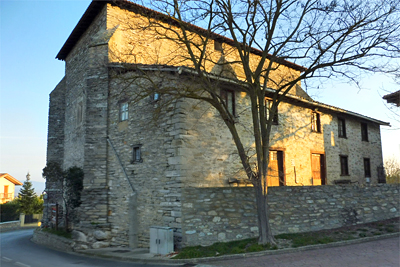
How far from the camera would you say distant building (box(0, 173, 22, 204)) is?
144 ft

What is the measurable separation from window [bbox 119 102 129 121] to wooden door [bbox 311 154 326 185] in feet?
32.3

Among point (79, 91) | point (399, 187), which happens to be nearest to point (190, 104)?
point (79, 91)

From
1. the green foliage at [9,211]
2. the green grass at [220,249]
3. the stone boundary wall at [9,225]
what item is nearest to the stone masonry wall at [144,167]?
the green grass at [220,249]

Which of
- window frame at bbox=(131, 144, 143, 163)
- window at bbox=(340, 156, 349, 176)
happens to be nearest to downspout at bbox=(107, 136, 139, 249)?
window frame at bbox=(131, 144, 143, 163)

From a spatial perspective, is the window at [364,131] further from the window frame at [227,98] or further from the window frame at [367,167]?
the window frame at [227,98]

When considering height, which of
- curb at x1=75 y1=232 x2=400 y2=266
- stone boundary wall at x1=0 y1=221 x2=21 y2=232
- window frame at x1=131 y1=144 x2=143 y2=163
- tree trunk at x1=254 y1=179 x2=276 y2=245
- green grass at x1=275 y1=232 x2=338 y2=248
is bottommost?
stone boundary wall at x1=0 y1=221 x2=21 y2=232

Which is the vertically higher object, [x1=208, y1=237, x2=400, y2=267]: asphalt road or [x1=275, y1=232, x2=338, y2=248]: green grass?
[x1=275, y1=232, x2=338, y2=248]: green grass

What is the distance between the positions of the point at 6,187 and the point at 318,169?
44647 mm

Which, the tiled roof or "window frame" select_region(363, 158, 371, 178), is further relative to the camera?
"window frame" select_region(363, 158, 371, 178)

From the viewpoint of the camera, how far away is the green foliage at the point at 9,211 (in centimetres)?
3002

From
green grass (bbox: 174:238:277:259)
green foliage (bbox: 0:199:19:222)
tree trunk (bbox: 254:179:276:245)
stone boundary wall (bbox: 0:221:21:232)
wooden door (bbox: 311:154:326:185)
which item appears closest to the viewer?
green grass (bbox: 174:238:277:259)

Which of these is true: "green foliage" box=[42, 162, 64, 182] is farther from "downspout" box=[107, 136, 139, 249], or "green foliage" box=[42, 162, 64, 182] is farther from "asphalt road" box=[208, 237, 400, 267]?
"asphalt road" box=[208, 237, 400, 267]

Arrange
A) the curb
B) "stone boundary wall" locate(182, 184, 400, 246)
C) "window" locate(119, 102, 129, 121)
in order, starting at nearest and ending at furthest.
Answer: the curb < "stone boundary wall" locate(182, 184, 400, 246) < "window" locate(119, 102, 129, 121)

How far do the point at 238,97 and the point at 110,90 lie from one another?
5566 millimetres
